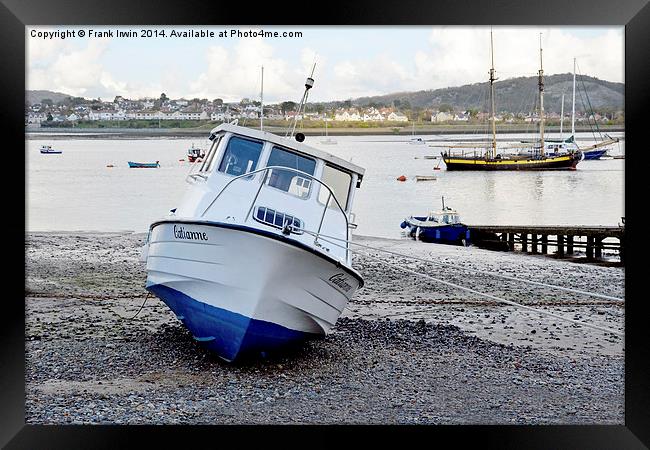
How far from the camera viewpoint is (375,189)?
23203mm

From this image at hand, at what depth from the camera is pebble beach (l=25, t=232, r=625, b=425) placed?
6695 mm

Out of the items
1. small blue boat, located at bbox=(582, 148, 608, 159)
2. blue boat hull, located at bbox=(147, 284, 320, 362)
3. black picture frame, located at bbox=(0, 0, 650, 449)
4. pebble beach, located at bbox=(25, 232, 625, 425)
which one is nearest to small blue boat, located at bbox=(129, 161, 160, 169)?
small blue boat, located at bbox=(582, 148, 608, 159)

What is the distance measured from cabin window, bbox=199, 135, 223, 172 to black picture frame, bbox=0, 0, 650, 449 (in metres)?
2.31

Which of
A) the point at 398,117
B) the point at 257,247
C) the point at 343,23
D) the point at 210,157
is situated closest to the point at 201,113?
the point at 398,117

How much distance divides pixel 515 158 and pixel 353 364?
52.4 ft

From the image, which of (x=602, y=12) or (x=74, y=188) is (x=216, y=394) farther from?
(x=74, y=188)

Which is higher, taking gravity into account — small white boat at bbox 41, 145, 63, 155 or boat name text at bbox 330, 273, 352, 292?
small white boat at bbox 41, 145, 63, 155

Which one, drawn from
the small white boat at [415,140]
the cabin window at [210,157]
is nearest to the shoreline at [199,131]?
the small white boat at [415,140]

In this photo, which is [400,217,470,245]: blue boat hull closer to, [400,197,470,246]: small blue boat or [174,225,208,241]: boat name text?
[400,197,470,246]: small blue boat

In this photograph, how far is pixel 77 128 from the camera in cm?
1936

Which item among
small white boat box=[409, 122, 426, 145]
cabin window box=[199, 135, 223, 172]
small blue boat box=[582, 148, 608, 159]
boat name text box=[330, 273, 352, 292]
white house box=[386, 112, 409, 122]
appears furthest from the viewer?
small white boat box=[409, 122, 426, 145]

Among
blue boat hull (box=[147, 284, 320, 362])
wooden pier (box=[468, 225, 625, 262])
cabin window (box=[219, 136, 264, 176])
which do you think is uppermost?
cabin window (box=[219, 136, 264, 176])

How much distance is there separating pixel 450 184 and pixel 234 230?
1786 cm

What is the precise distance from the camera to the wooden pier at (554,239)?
15.4 m
